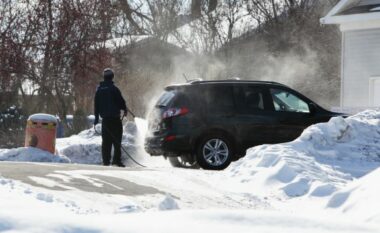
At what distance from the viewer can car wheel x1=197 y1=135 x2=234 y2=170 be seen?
14914 millimetres

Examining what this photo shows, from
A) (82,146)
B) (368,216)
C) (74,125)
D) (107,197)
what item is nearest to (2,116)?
(74,125)

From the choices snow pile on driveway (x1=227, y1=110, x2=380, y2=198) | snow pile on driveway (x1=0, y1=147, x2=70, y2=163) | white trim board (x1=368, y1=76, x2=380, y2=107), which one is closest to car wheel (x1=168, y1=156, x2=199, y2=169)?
snow pile on driveway (x1=0, y1=147, x2=70, y2=163)

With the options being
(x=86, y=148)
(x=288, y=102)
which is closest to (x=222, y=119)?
(x=288, y=102)

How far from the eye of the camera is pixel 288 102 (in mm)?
15586

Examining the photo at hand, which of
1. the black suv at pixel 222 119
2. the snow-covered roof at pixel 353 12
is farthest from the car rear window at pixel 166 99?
the snow-covered roof at pixel 353 12

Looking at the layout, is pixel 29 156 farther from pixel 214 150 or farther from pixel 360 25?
pixel 360 25

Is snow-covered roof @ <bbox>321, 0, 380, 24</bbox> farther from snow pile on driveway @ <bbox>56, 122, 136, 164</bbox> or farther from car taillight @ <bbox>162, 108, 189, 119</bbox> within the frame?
car taillight @ <bbox>162, 108, 189, 119</bbox>

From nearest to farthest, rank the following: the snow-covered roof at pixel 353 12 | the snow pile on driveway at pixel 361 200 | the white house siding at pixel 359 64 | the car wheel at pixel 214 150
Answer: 1. the snow pile on driveway at pixel 361 200
2. the car wheel at pixel 214 150
3. the snow-covered roof at pixel 353 12
4. the white house siding at pixel 359 64

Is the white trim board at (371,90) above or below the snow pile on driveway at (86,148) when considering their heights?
above

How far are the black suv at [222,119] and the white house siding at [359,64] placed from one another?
7.94 metres

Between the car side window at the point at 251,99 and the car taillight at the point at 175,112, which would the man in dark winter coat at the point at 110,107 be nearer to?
the car taillight at the point at 175,112

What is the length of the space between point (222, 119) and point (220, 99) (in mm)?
397

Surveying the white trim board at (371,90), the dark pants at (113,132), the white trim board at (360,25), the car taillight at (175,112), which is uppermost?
the white trim board at (360,25)

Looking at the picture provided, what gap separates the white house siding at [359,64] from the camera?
23016mm
